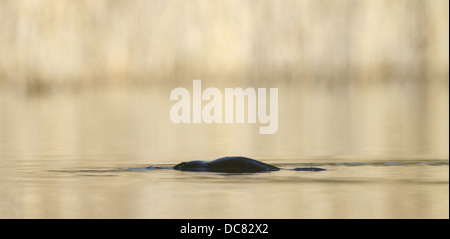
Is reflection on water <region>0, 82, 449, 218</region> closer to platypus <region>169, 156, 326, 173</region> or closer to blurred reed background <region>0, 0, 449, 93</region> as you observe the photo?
platypus <region>169, 156, 326, 173</region>

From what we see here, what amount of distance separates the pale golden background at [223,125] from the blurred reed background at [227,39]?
0.04 metres

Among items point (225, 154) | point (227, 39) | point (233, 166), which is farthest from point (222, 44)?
point (233, 166)

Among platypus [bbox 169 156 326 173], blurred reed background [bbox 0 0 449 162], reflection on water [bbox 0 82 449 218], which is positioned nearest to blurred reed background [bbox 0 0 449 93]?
blurred reed background [bbox 0 0 449 162]

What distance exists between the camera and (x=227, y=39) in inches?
1052

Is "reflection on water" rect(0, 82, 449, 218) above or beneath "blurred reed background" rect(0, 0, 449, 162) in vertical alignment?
beneath

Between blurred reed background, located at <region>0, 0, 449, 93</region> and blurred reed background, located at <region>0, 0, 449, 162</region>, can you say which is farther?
blurred reed background, located at <region>0, 0, 449, 93</region>

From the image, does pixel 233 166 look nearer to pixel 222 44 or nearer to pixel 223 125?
pixel 223 125

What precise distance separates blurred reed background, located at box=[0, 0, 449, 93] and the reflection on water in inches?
161

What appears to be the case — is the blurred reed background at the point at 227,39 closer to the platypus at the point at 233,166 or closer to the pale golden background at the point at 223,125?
the pale golden background at the point at 223,125

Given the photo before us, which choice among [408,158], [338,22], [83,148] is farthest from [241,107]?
[408,158]

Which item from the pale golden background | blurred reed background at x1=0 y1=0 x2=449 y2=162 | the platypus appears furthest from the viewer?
blurred reed background at x1=0 y1=0 x2=449 y2=162

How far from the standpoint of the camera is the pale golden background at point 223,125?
842 centimetres

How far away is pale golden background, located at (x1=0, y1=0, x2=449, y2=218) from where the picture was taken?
332 inches

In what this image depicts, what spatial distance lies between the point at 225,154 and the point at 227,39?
1389 centimetres
